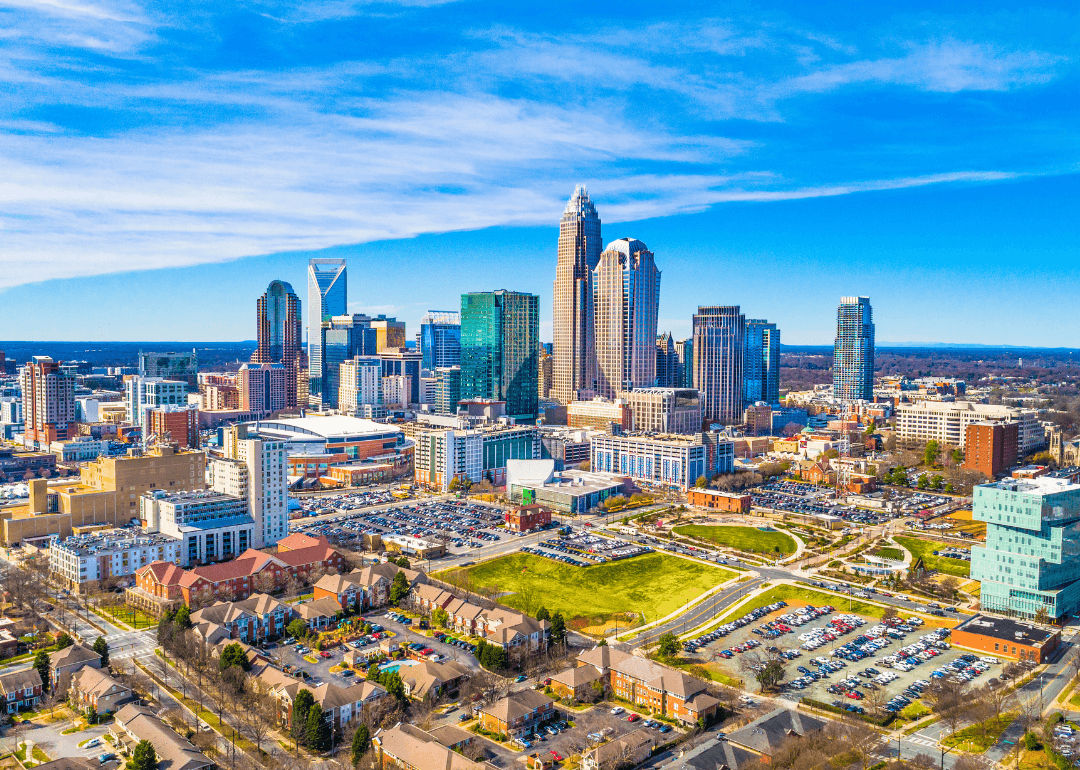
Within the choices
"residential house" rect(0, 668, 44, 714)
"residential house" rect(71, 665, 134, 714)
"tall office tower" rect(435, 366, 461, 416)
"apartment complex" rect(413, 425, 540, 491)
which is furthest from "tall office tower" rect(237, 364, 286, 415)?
"residential house" rect(71, 665, 134, 714)

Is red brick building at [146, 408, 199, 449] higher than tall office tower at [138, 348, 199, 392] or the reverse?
the reverse

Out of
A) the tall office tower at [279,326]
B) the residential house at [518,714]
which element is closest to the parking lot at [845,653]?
the residential house at [518,714]

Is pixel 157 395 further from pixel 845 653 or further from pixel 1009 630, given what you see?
pixel 1009 630

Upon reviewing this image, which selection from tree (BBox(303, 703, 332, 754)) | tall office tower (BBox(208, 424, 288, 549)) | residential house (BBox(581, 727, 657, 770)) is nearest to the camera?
residential house (BBox(581, 727, 657, 770))

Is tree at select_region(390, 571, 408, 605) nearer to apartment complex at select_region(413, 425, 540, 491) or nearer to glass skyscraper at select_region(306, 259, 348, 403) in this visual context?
apartment complex at select_region(413, 425, 540, 491)

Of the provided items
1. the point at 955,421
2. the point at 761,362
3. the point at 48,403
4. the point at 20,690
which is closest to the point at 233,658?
the point at 20,690

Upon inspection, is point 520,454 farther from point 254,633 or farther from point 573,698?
point 573,698

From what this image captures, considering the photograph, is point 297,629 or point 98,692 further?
point 297,629
